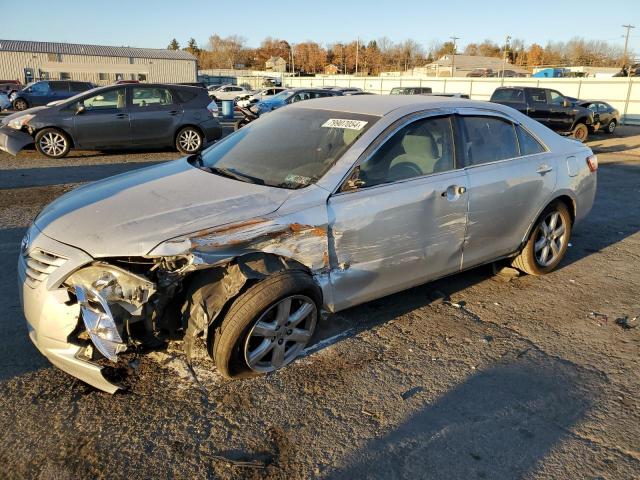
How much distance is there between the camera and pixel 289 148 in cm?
378

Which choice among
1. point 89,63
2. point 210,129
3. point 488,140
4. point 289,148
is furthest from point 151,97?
point 89,63

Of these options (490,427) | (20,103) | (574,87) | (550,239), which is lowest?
(490,427)

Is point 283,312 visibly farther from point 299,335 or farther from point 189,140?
point 189,140

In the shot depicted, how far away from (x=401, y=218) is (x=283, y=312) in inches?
41.6

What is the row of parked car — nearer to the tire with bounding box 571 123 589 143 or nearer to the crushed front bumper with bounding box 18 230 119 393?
the crushed front bumper with bounding box 18 230 119 393

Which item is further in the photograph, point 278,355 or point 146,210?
point 278,355

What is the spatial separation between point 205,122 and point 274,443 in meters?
10.6

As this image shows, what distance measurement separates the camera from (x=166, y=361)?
10.7ft

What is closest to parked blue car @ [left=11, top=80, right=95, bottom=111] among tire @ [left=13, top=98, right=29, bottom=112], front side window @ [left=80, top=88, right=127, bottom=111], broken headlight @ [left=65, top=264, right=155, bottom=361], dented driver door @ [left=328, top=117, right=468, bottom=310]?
tire @ [left=13, top=98, right=29, bottom=112]

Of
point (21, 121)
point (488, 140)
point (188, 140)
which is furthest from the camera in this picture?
point (188, 140)

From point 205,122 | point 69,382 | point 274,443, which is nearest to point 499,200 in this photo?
point 274,443

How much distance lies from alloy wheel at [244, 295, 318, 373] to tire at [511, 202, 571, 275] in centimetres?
239

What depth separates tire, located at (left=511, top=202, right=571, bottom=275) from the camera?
4.61m

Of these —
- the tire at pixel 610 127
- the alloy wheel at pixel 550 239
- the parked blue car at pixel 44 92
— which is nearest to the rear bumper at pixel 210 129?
the alloy wheel at pixel 550 239
